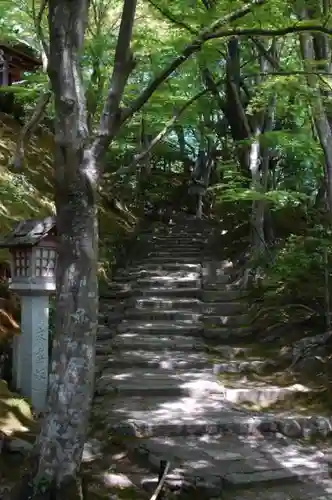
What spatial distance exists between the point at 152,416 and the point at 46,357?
1.49m

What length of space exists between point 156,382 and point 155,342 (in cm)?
211

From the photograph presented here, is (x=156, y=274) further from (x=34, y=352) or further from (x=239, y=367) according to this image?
(x=34, y=352)

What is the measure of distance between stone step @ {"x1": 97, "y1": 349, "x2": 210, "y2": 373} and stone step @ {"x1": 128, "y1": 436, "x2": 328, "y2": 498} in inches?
110

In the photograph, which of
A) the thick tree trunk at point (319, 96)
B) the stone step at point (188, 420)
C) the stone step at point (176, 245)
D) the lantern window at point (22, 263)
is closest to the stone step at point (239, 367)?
the stone step at point (188, 420)

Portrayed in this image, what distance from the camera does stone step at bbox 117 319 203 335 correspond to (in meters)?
10.9

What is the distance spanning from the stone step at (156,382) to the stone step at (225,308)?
2996mm

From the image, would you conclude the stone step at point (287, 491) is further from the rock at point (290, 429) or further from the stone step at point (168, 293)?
the stone step at point (168, 293)

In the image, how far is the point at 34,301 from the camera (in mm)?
6355

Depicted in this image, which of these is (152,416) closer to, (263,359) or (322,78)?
(263,359)

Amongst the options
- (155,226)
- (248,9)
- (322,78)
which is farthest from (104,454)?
(155,226)

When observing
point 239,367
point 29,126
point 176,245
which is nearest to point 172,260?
point 176,245

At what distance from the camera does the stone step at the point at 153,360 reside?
356 inches

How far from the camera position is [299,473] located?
529 cm

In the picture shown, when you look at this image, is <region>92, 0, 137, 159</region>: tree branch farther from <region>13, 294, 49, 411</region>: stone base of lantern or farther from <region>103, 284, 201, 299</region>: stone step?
<region>103, 284, 201, 299</region>: stone step
